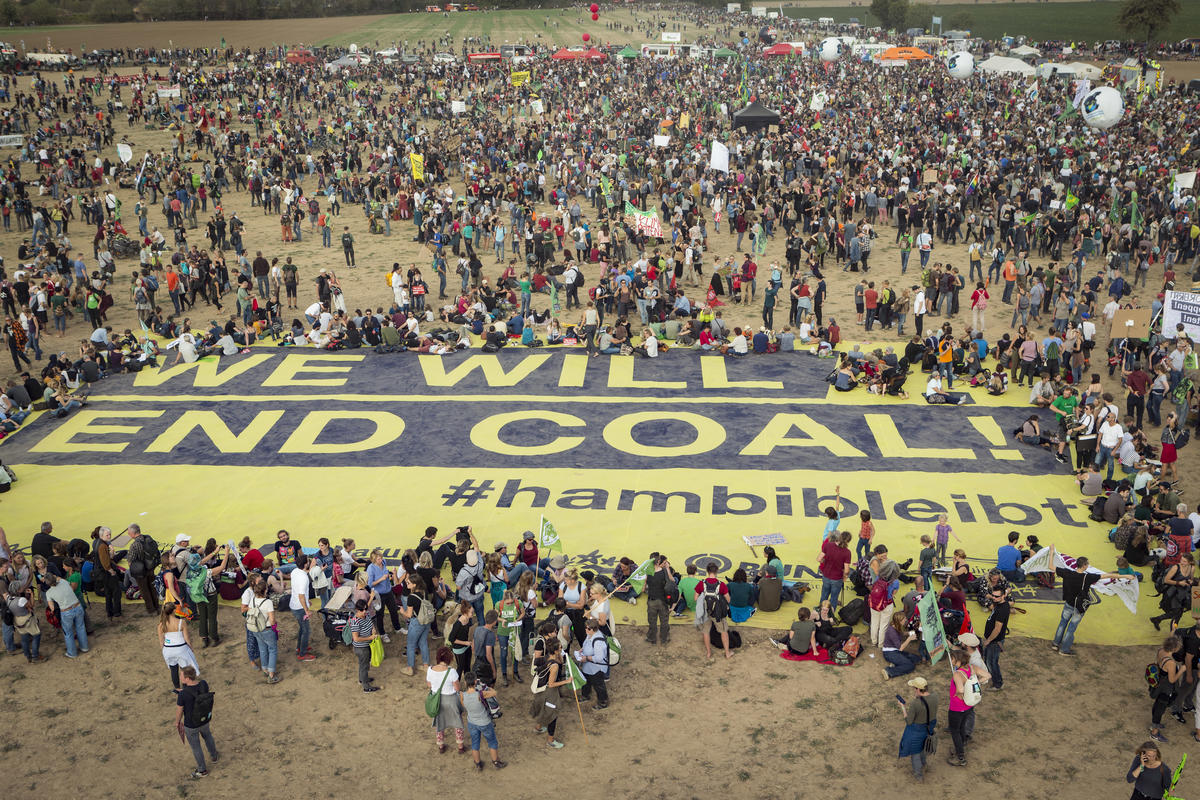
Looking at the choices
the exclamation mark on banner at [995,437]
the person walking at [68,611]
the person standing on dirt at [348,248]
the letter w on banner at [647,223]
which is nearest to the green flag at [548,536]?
the person walking at [68,611]

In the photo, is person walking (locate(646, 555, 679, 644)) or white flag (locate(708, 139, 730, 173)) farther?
white flag (locate(708, 139, 730, 173))

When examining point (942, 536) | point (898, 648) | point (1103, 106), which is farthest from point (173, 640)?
point (1103, 106)

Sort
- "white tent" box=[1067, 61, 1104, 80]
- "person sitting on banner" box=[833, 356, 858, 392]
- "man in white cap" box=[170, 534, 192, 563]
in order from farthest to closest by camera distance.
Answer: "white tent" box=[1067, 61, 1104, 80]
"person sitting on banner" box=[833, 356, 858, 392]
"man in white cap" box=[170, 534, 192, 563]

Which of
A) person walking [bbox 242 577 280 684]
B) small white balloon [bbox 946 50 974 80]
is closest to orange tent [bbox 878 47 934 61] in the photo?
small white balloon [bbox 946 50 974 80]

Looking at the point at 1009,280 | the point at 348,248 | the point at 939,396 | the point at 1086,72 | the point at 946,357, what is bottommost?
the point at 939,396

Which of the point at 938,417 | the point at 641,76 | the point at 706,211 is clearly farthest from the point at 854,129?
the point at 938,417

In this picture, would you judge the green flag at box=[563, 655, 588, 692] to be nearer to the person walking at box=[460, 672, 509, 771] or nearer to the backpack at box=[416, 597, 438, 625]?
the person walking at box=[460, 672, 509, 771]

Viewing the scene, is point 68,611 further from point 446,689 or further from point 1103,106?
point 1103,106
